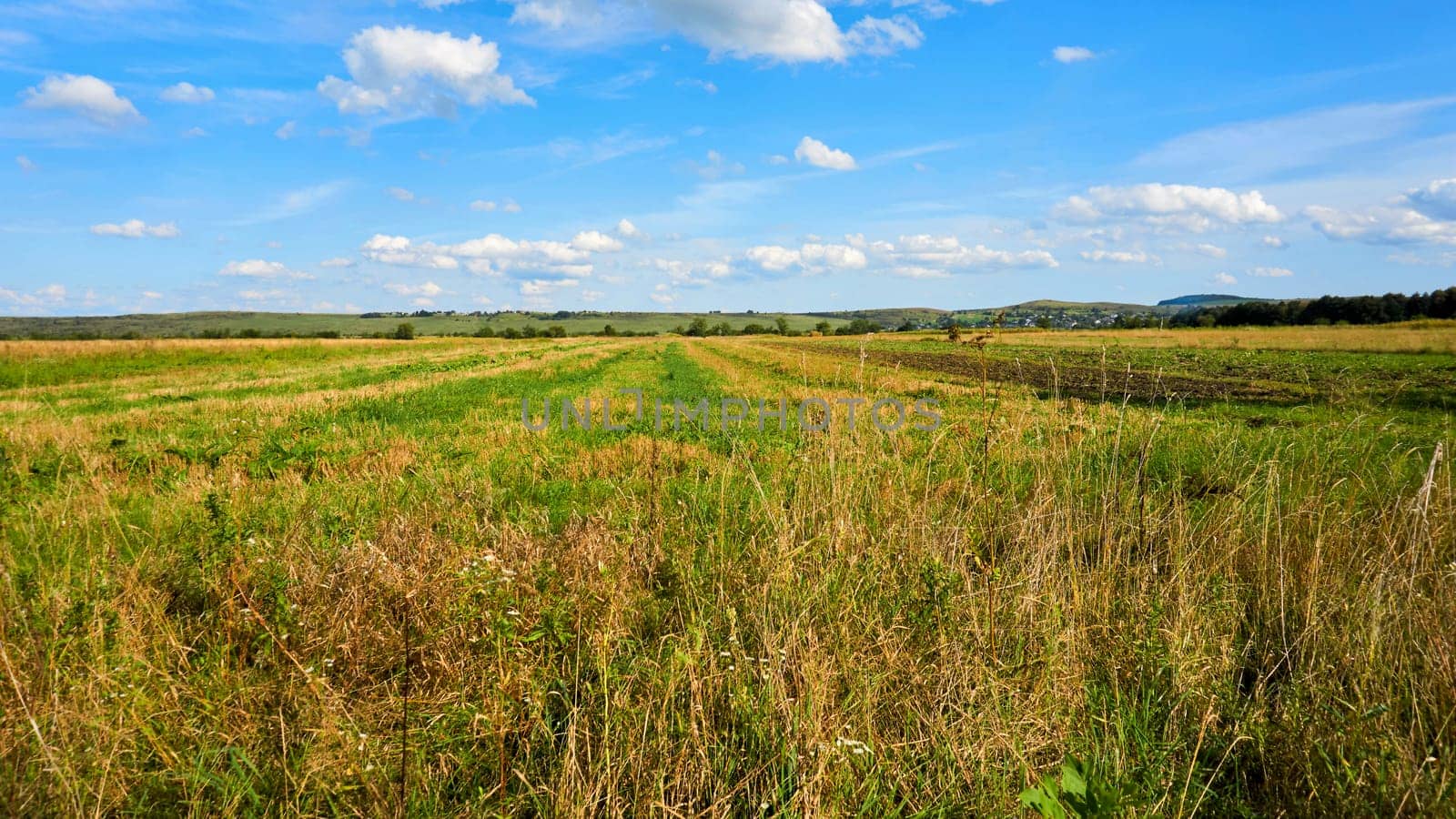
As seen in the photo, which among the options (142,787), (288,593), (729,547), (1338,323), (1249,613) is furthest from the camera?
(1338,323)

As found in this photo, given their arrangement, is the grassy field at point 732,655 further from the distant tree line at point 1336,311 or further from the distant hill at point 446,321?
the distant hill at point 446,321

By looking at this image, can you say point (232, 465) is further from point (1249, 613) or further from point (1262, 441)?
point (1262, 441)

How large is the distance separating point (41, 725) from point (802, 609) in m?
3.09

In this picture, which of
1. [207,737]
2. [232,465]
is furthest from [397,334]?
[207,737]

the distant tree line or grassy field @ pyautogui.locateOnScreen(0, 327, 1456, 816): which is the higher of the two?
the distant tree line

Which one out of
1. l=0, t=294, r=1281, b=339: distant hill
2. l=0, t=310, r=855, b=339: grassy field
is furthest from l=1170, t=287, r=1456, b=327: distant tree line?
l=0, t=310, r=855, b=339: grassy field

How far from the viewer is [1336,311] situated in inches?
Answer: 2143

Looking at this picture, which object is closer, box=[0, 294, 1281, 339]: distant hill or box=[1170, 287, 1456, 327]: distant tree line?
box=[1170, 287, 1456, 327]: distant tree line

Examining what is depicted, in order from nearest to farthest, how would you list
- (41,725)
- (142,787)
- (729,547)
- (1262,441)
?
(142,787), (41,725), (729,547), (1262,441)

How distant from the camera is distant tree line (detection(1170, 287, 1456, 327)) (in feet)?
149

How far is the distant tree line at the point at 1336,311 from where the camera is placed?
4556 centimetres

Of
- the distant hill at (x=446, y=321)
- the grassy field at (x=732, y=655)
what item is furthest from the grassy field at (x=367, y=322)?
the grassy field at (x=732, y=655)

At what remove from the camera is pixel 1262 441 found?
864cm

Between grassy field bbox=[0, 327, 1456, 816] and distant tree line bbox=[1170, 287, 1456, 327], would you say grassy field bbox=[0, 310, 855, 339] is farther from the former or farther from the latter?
grassy field bbox=[0, 327, 1456, 816]
